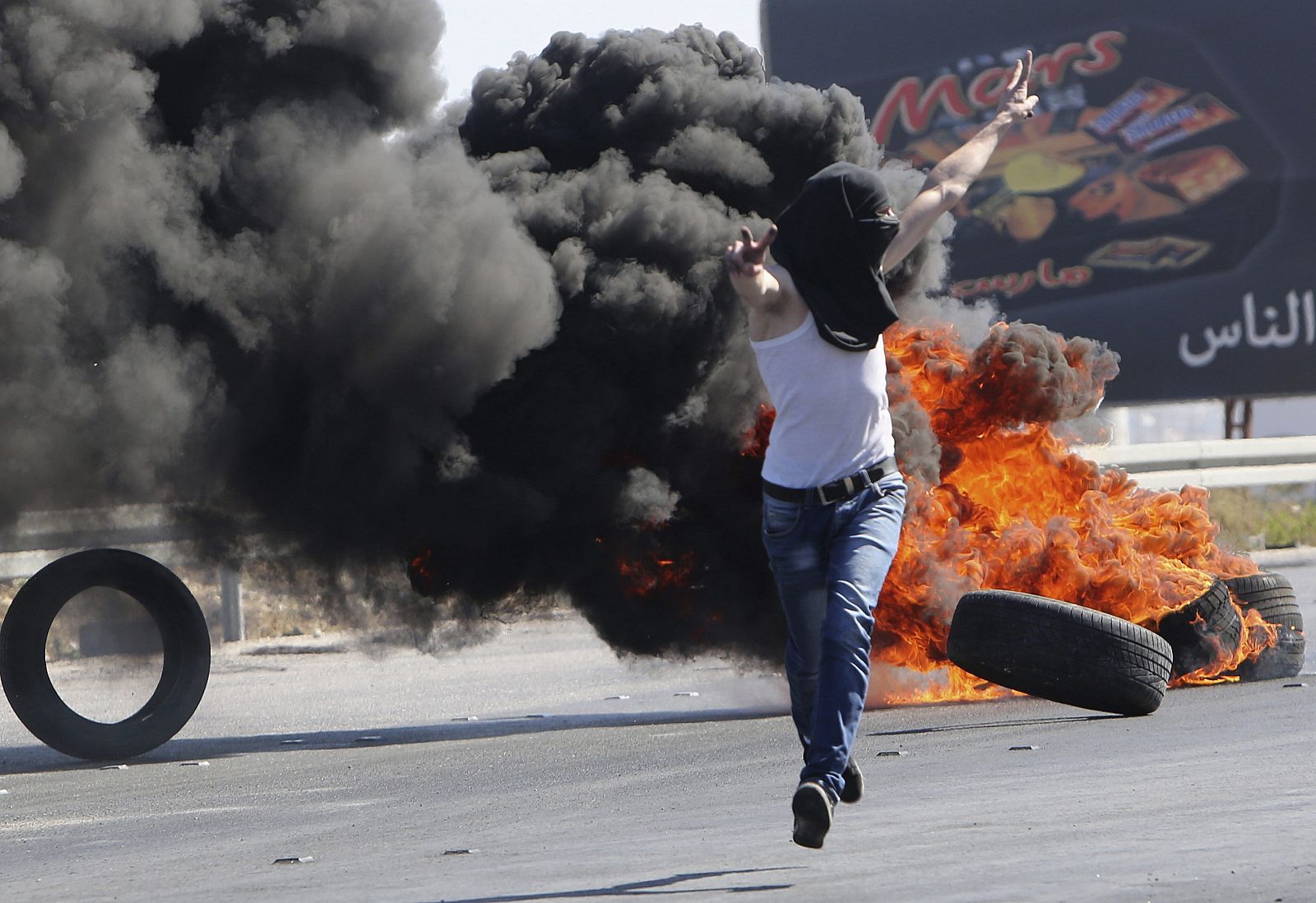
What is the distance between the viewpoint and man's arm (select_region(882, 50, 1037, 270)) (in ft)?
17.1

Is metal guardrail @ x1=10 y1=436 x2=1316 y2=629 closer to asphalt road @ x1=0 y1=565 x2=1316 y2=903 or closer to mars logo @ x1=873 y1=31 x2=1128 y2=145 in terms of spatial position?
asphalt road @ x1=0 y1=565 x2=1316 y2=903

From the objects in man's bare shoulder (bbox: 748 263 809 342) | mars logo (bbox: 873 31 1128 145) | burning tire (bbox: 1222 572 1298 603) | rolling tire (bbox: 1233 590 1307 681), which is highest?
mars logo (bbox: 873 31 1128 145)

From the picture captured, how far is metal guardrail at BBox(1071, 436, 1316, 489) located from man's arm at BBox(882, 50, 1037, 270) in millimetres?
10741

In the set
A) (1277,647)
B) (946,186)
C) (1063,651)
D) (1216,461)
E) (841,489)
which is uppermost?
(946,186)

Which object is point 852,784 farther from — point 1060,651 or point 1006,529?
point 1006,529

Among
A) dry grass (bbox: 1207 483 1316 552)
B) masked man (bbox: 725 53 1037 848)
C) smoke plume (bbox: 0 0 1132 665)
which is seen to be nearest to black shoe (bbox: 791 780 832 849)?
masked man (bbox: 725 53 1037 848)

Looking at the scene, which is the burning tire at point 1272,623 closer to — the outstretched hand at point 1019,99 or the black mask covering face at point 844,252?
the outstretched hand at point 1019,99

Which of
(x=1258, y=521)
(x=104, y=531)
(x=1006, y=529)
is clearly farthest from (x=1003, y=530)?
(x=1258, y=521)

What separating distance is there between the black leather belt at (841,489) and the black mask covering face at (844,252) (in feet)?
1.12

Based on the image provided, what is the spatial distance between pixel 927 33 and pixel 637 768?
1726cm

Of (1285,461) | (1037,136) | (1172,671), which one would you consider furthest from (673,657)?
(1037,136)

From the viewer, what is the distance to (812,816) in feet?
15.2

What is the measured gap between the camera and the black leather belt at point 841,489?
5.02 m

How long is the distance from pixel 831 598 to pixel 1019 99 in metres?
1.95
